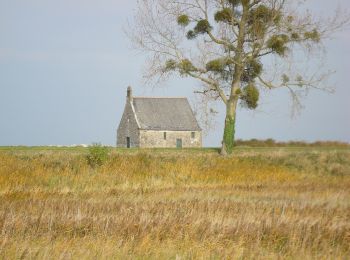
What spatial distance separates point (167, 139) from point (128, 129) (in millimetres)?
4694

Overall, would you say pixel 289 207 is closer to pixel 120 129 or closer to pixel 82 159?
pixel 82 159

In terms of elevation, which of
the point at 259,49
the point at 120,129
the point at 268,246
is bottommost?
the point at 268,246

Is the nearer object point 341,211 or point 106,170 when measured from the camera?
point 341,211

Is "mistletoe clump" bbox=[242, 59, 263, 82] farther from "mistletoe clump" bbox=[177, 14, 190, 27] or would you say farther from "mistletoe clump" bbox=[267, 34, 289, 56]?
"mistletoe clump" bbox=[177, 14, 190, 27]

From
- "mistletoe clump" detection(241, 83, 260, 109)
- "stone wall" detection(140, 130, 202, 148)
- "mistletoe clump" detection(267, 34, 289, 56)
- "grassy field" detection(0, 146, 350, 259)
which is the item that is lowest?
"grassy field" detection(0, 146, 350, 259)

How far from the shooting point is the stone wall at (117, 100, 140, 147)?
195 ft

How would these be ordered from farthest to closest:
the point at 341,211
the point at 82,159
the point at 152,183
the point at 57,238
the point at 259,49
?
the point at 259,49
the point at 82,159
the point at 152,183
the point at 341,211
the point at 57,238

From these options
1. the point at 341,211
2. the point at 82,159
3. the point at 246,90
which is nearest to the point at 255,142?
the point at 246,90

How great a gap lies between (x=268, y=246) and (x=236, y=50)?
91.2ft

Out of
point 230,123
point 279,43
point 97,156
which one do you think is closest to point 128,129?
point 230,123

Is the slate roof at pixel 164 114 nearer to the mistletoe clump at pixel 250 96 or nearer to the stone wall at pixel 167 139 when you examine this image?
the stone wall at pixel 167 139

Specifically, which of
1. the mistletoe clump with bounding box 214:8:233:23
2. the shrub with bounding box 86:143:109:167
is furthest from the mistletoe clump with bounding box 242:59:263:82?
the shrub with bounding box 86:143:109:167

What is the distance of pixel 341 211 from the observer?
47.2ft

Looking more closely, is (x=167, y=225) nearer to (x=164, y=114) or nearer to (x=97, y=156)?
(x=97, y=156)
